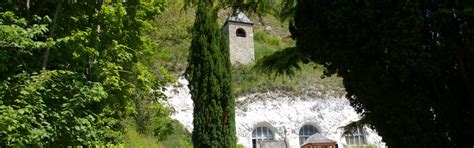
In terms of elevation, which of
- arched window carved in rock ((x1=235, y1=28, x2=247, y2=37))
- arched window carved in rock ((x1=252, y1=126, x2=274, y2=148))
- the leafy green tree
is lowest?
arched window carved in rock ((x1=252, y1=126, x2=274, y2=148))

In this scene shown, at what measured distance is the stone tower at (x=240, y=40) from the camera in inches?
1083

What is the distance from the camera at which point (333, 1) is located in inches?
220

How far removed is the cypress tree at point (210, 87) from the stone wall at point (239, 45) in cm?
1336

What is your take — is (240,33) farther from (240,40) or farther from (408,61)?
(408,61)

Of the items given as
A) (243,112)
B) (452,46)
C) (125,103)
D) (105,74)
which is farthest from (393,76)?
(243,112)

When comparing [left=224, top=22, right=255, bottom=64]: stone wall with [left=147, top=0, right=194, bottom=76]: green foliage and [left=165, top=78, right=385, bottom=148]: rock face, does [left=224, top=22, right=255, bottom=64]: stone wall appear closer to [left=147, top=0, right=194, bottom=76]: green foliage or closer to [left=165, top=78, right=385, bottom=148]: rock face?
[left=147, top=0, right=194, bottom=76]: green foliage

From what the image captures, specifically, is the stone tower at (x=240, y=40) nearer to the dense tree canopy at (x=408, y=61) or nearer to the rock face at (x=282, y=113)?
the rock face at (x=282, y=113)

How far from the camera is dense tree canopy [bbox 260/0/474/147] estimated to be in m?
5.02

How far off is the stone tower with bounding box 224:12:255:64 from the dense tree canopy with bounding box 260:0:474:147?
846 inches

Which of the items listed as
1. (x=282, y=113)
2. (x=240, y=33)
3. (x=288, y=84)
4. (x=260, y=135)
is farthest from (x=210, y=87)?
(x=240, y=33)

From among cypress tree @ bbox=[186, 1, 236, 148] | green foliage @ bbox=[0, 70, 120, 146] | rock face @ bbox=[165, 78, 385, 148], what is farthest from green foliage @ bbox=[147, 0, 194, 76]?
green foliage @ bbox=[0, 70, 120, 146]

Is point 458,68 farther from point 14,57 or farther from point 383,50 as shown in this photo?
point 14,57

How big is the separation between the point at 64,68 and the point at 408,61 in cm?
444

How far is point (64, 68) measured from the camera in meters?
5.81
